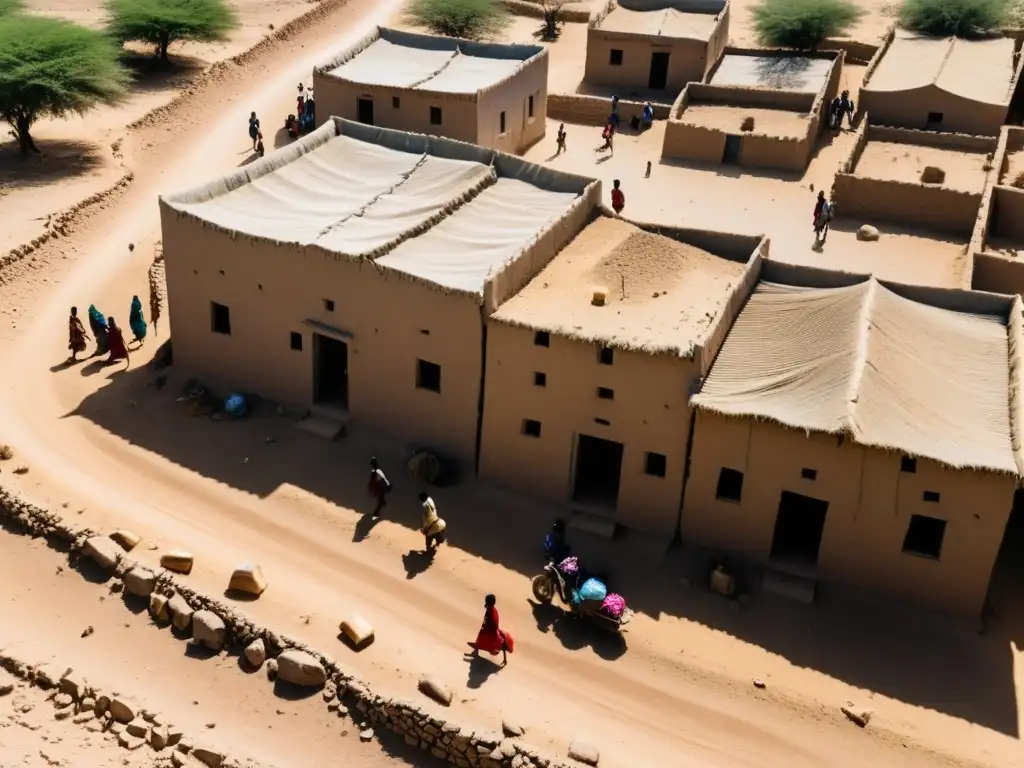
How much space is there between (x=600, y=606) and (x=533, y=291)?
6.57 metres

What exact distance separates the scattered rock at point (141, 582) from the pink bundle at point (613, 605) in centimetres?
741

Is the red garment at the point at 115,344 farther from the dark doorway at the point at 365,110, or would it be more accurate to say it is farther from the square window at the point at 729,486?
the square window at the point at 729,486

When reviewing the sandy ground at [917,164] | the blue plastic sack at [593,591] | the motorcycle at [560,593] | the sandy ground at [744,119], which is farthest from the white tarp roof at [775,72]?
the blue plastic sack at [593,591]

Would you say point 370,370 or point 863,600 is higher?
point 370,370

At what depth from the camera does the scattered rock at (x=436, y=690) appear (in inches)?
666

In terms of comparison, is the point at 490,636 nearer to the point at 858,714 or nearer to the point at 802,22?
the point at 858,714

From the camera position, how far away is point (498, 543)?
2053 centimetres

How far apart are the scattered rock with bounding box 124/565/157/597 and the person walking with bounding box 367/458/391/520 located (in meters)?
4.06

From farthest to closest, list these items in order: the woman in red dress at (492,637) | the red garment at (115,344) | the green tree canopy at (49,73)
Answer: the green tree canopy at (49,73)
the red garment at (115,344)
the woman in red dress at (492,637)

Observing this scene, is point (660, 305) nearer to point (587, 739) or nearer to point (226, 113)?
point (587, 739)

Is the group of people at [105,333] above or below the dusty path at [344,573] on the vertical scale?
above

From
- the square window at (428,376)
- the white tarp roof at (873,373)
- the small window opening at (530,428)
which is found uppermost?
the white tarp roof at (873,373)

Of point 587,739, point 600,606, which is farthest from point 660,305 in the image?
point 587,739

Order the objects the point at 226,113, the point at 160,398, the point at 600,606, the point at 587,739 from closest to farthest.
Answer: the point at 587,739
the point at 600,606
the point at 160,398
the point at 226,113
